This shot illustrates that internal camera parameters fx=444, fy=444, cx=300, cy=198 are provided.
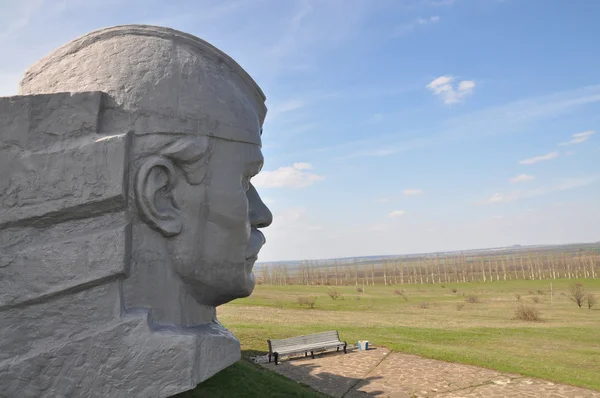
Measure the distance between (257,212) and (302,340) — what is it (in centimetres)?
919

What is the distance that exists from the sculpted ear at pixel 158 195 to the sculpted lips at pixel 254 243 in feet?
2.12

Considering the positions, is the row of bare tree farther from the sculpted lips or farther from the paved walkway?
the sculpted lips

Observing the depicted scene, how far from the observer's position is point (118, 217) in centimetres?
304

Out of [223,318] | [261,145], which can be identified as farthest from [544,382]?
[223,318]

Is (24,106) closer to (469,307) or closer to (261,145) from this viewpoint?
(261,145)

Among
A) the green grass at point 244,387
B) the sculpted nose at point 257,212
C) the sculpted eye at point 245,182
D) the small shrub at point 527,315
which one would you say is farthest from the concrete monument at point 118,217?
the small shrub at point 527,315

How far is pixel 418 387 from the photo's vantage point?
29.2ft

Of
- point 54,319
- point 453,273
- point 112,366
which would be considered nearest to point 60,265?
point 54,319

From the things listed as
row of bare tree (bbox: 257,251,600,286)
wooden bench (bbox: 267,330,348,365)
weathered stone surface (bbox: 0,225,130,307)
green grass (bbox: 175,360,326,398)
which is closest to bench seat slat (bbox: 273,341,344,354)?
wooden bench (bbox: 267,330,348,365)

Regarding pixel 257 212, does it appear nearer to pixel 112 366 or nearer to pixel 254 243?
pixel 254 243

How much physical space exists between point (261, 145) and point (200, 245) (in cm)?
97

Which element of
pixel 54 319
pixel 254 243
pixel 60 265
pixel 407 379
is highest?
pixel 254 243

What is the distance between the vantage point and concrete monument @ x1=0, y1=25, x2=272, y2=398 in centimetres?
291

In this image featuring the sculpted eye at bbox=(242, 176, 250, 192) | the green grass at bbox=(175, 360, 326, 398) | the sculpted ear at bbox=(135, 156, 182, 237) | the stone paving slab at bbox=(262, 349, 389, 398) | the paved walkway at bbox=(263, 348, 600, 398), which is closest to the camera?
the sculpted ear at bbox=(135, 156, 182, 237)
